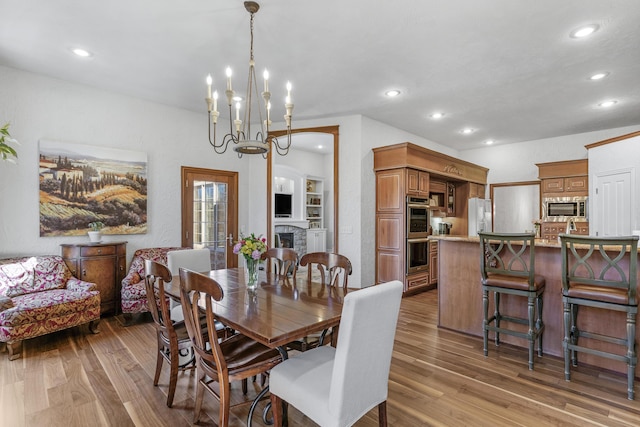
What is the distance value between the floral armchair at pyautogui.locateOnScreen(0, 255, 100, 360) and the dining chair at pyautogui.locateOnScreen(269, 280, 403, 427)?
283 centimetres

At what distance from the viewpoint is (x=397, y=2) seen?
2482 millimetres

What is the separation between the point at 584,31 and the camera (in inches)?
111

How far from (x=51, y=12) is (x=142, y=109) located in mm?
1998

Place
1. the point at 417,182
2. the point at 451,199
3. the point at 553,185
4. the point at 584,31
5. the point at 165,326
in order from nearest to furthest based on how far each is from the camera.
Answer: the point at 165,326 → the point at 584,31 → the point at 417,182 → the point at 553,185 → the point at 451,199

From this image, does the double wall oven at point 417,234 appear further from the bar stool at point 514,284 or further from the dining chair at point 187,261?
the dining chair at point 187,261

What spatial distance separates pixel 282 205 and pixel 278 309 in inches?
253

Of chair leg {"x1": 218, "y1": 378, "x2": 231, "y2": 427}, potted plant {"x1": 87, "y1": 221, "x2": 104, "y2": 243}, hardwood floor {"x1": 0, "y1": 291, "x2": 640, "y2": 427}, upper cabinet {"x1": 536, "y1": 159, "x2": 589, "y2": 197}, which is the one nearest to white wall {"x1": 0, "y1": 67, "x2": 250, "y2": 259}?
potted plant {"x1": 87, "y1": 221, "x2": 104, "y2": 243}

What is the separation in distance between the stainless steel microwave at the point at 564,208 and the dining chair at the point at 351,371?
612cm

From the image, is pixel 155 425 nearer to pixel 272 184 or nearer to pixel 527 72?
pixel 272 184

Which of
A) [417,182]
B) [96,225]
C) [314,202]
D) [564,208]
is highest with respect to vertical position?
[417,182]

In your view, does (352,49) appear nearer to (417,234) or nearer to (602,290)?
(602,290)

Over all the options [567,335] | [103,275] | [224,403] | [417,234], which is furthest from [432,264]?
[103,275]

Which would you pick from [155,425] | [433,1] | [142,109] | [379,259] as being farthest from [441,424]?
[142,109]

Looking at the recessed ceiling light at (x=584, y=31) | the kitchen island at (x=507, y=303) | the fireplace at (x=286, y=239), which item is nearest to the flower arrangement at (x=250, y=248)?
the kitchen island at (x=507, y=303)
